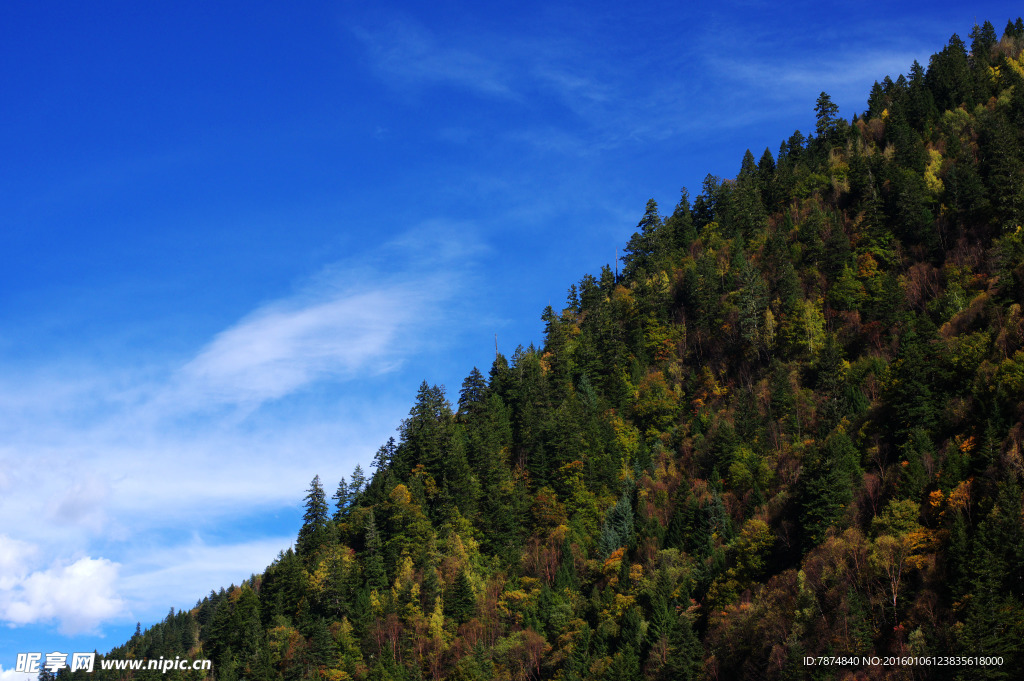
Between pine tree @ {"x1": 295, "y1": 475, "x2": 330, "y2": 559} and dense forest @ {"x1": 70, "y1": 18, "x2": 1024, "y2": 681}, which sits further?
pine tree @ {"x1": 295, "y1": 475, "x2": 330, "y2": 559}

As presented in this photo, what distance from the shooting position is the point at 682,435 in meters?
112

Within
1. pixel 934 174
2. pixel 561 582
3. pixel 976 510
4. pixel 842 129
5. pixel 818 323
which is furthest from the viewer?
pixel 842 129

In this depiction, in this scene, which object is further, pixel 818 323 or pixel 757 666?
pixel 818 323

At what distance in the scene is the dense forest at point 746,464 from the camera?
6950 centimetres

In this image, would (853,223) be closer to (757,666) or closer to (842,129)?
(842,129)

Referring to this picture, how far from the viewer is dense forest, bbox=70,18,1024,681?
69.5m

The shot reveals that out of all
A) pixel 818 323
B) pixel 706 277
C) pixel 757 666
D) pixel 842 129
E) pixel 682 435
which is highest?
pixel 842 129

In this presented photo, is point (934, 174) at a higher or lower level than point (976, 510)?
higher

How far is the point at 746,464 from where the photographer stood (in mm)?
96812

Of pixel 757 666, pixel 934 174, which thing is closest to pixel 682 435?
pixel 757 666

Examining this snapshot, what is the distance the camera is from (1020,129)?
117 metres

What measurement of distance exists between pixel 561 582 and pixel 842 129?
99302 millimetres

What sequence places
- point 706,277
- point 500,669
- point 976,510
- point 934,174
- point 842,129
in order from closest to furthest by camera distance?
point 976,510 → point 500,669 → point 934,174 → point 706,277 → point 842,129

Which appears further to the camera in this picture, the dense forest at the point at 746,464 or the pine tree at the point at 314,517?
the pine tree at the point at 314,517
